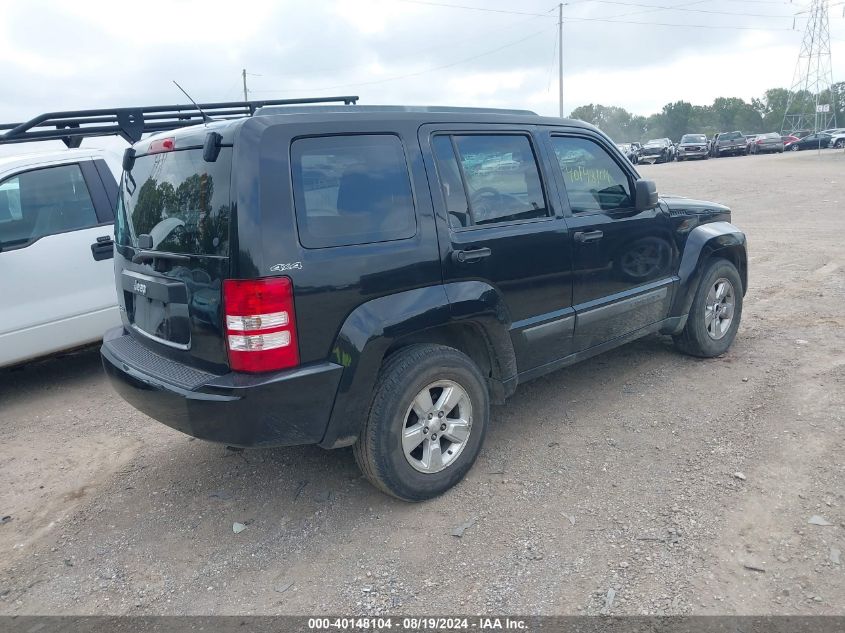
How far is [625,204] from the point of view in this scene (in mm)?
4535

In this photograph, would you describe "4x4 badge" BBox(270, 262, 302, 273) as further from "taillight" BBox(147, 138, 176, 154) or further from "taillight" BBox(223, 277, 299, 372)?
"taillight" BBox(147, 138, 176, 154)

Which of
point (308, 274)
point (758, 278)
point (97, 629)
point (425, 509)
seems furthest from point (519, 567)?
point (758, 278)

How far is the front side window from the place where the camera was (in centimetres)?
354

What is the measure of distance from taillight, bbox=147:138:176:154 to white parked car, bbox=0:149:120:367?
223 centimetres

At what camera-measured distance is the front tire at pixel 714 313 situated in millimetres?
5145

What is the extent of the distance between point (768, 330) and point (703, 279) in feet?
4.49

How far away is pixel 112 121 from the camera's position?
6.55 metres

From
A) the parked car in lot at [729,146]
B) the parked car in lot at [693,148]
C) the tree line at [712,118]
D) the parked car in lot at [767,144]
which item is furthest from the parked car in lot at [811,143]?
the tree line at [712,118]

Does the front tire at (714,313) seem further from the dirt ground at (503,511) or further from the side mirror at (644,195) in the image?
the side mirror at (644,195)

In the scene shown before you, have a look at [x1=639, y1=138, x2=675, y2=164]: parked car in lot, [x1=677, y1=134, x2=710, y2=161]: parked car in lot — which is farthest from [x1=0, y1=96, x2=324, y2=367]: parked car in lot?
[x1=677, y1=134, x2=710, y2=161]: parked car in lot

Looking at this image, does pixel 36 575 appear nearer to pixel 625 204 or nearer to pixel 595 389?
pixel 595 389

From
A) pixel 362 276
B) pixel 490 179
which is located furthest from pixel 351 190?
pixel 490 179

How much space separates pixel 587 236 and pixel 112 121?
16.2 ft

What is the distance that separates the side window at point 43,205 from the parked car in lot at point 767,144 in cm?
4544
